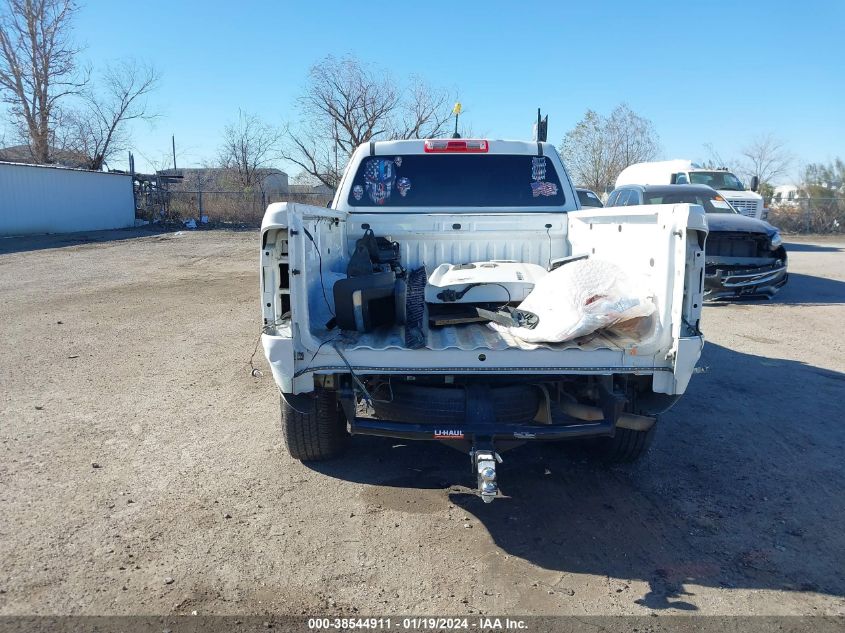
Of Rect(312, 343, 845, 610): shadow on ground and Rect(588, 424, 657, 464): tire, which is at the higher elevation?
Rect(588, 424, 657, 464): tire

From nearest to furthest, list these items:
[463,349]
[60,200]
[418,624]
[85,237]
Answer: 1. [418,624]
2. [463,349]
3. [85,237]
4. [60,200]

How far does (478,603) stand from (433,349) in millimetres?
1247

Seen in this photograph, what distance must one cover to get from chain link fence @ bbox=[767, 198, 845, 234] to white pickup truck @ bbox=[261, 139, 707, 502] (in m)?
28.5

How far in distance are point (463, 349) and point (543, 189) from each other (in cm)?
255

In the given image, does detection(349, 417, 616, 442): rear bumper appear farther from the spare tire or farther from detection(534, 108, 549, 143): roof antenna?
detection(534, 108, 549, 143): roof antenna

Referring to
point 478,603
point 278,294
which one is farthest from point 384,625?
point 278,294

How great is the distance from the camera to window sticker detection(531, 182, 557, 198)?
5495 millimetres

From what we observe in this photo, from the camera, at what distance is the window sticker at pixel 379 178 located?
5414 mm

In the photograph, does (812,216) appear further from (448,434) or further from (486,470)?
(486,470)

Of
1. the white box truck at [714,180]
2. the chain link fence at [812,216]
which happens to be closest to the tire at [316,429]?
the white box truck at [714,180]

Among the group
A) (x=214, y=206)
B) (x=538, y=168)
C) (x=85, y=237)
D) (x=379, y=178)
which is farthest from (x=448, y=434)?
(x=214, y=206)

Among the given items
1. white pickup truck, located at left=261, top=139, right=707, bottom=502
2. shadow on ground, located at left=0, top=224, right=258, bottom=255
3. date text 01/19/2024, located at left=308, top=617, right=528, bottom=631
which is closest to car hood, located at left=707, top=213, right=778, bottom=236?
white pickup truck, located at left=261, top=139, right=707, bottom=502

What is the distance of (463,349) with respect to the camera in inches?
136

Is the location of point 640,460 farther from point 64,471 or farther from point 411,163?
point 64,471
